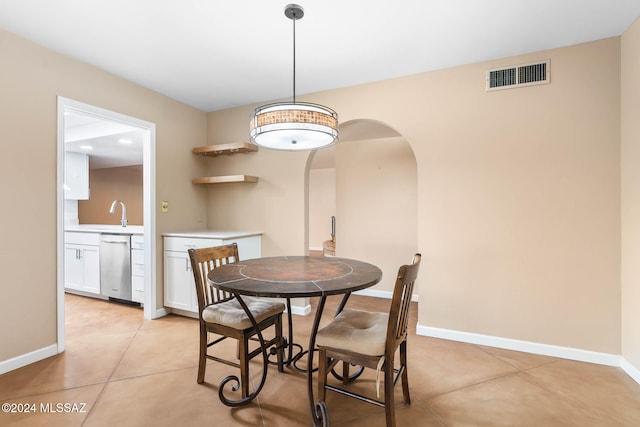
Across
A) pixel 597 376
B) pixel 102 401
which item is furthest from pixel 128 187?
pixel 597 376

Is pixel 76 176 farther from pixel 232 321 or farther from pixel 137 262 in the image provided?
pixel 232 321

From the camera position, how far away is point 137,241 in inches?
145

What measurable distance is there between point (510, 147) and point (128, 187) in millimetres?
8029

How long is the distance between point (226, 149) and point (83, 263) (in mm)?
2606

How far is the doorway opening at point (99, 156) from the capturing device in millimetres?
2572

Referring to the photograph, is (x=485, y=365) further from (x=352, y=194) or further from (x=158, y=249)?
(x=158, y=249)

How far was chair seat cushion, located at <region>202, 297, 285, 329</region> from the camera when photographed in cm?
189

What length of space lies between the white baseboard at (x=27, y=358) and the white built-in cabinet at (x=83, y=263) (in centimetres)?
173

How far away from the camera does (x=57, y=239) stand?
2549 mm

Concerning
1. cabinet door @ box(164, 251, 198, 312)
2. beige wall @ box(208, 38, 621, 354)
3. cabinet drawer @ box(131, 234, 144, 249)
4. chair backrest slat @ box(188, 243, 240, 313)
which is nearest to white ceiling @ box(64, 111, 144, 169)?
cabinet drawer @ box(131, 234, 144, 249)

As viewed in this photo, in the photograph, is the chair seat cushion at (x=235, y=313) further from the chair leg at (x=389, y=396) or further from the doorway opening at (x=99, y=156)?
→ the doorway opening at (x=99, y=156)

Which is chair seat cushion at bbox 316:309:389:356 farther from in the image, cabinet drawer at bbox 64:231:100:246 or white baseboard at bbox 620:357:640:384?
cabinet drawer at bbox 64:231:100:246

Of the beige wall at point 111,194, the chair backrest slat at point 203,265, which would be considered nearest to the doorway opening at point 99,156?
the beige wall at point 111,194

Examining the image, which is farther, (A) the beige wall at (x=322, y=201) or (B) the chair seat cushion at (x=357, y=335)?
(A) the beige wall at (x=322, y=201)
